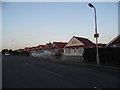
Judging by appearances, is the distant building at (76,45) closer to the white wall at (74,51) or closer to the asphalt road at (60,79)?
the white wall at (74,51)

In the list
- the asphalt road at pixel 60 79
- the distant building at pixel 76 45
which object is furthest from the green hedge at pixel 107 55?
the distant building at pixel 76 45

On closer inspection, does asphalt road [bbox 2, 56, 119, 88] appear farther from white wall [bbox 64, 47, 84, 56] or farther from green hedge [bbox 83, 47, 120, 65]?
white wall [bbox 64, 47, 84, 56]

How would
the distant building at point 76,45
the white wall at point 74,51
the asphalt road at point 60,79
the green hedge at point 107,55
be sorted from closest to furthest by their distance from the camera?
the asphalt road at point 60,79, the green hedge at point 107,55, the distant building at point 76,45, the white wall at point 74,51

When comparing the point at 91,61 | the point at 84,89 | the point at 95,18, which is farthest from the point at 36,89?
the point at 91,61

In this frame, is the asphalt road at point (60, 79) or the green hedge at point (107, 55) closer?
the asphalt road at point (60, 79)

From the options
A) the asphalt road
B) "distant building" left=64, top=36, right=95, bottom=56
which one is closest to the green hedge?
the asphalt road

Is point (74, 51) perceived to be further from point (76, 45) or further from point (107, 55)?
point (107, 55)

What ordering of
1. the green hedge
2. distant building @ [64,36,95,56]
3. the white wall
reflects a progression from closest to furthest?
the green hedge
distant building @ [64,36,95,56]
the white wall

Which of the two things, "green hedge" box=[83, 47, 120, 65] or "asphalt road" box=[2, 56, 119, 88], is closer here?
"asphalt road" box=[2, 56, 119, 88]

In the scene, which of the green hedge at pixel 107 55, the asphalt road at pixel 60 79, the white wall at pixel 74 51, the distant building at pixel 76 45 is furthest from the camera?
the white wall at pixel 74 51

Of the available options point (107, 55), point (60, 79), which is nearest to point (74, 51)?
point (107, 55)

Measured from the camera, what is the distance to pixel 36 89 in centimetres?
665

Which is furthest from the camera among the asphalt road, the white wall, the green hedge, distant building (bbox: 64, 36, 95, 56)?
the white wall

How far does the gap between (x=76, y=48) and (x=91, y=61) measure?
24787 mm
